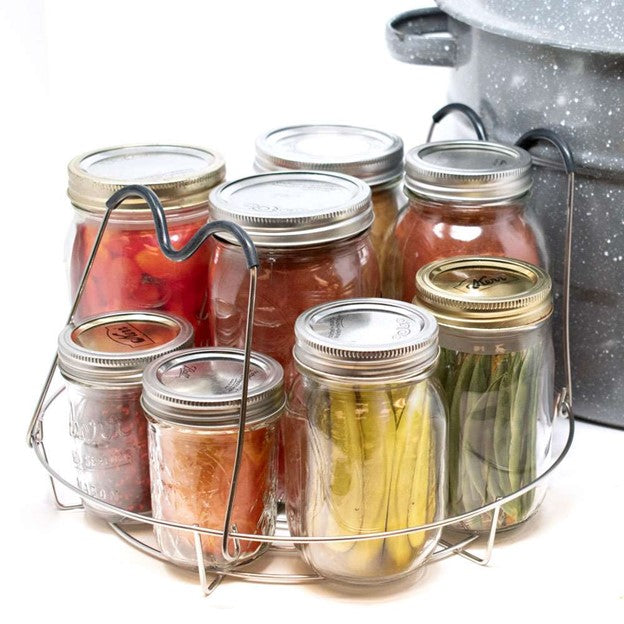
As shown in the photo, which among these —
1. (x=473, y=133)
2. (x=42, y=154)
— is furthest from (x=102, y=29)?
(x=473, y=133)

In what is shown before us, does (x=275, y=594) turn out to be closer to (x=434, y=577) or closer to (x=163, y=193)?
(x=434, y=577)

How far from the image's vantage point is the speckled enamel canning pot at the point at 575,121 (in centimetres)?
78

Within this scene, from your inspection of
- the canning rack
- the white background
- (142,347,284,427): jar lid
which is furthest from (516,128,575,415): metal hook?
the white background

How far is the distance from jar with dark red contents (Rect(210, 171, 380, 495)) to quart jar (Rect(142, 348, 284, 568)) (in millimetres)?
32

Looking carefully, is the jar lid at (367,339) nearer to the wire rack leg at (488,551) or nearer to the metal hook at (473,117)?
the wire rack leg at (488,551)

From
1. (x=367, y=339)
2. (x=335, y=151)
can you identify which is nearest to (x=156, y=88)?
(x=335, y=151)

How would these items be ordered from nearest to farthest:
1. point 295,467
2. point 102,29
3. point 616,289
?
point 295,467 < point 616,289 < point 102,29

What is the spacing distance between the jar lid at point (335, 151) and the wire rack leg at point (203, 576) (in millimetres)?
297

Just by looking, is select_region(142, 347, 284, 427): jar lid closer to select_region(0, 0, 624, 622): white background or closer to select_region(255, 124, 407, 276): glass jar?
select_region(255, 124, 407, 276): glass jar

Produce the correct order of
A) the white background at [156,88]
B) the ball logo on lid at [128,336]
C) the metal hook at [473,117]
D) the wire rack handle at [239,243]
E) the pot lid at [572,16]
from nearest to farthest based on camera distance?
the wire rack handle at [239,243] → the ball logo on lid at [128,336] → the metal hook at [473,117] → the pot lid at [572,16] → the white background at [156,88]

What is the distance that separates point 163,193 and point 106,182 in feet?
0.13

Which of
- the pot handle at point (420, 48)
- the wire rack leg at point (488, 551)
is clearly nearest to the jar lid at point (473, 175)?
the pot handle at point (420, 48)

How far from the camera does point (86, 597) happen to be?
69 cm

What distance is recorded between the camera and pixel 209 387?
0.67 m
